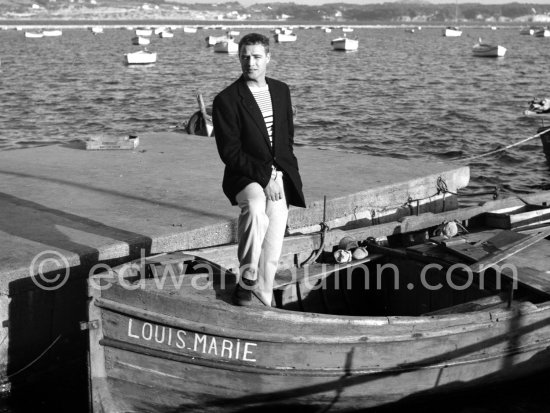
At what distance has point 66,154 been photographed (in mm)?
14594

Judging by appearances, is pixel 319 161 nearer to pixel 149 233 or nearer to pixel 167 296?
pixel 149 233

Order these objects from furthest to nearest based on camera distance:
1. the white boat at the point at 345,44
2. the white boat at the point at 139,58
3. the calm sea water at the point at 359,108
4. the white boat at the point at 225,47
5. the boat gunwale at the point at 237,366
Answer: the white boat at the point at 345,44 → the white boat at the point at 225,47 → the white boat at the point at 139,58 → the calm sea water at the point at 359,108 → the boat gunwale at the point at 237,366

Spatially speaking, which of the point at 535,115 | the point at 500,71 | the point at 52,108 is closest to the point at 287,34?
the point at 500,71

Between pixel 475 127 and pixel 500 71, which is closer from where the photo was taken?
pixel 475 127

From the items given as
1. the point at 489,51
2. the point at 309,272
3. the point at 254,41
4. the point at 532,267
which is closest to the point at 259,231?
the point at 254,41

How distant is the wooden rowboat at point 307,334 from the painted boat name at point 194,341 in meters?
0.01

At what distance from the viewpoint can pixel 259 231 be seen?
761cm

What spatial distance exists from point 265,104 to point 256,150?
0.38 metres

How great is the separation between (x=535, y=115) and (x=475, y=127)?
10354 millimetres

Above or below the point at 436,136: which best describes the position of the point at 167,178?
above

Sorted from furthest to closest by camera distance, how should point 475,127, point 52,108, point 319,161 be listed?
point 52,108, point 475,127, point 319,161

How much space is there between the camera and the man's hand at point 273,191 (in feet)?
24.5

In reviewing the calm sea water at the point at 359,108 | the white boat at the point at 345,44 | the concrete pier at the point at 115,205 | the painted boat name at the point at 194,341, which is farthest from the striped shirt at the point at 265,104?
the white boat at the point at 345,44

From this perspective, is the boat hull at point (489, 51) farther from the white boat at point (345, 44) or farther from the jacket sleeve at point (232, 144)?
the jacket sleeve at point (232, 144)
